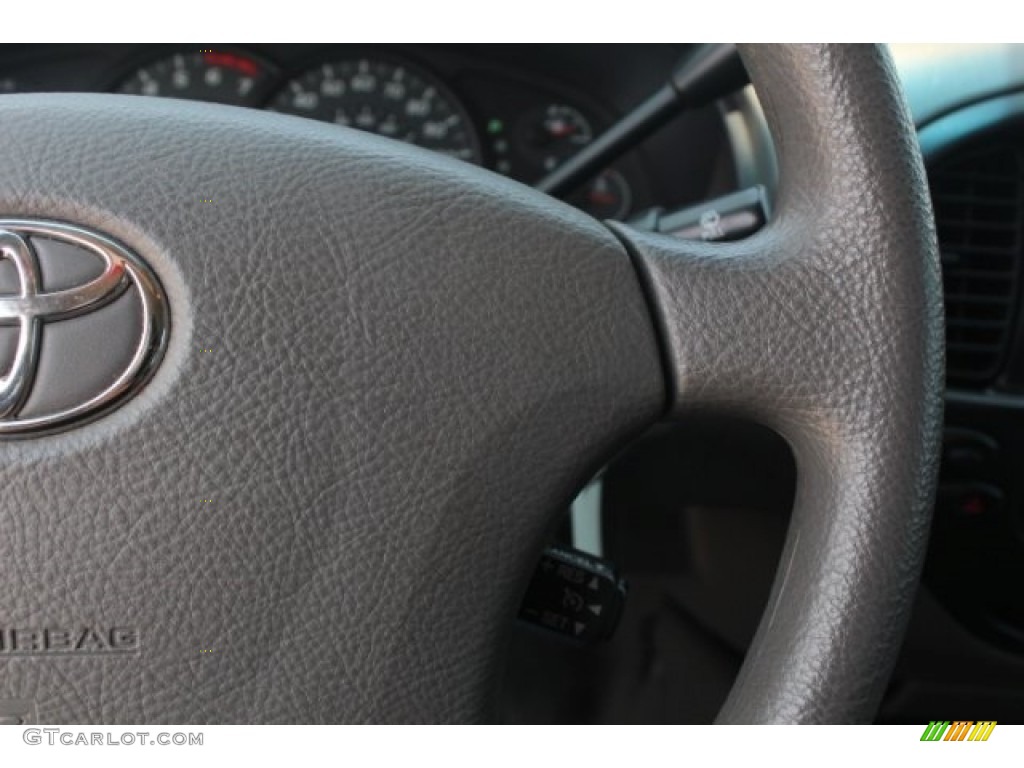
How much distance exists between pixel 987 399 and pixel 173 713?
0.93 m

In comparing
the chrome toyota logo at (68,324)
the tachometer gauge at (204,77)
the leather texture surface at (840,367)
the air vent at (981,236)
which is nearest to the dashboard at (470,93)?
the tachometer gauge at (204,77)

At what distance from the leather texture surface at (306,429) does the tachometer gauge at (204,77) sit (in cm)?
81

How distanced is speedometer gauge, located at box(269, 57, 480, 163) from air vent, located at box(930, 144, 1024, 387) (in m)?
0.54

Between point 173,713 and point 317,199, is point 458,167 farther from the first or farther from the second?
point 173,713

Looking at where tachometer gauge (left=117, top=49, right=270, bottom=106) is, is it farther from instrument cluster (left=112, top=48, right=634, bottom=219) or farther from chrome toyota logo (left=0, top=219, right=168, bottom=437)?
chrome toyota logo (left=0, top=219, right=168, bottom=437)

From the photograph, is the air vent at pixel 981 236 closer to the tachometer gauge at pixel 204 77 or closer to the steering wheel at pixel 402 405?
the steering wheel at pixel 402 405

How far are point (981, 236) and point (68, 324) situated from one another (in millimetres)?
942

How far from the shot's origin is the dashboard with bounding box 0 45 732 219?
144 cm

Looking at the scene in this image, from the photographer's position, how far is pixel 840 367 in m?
0.65

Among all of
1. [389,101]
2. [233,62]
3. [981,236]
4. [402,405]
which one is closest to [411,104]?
[389,101]

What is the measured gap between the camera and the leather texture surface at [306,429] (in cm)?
61

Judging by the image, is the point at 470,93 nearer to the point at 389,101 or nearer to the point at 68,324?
the point at 389,101

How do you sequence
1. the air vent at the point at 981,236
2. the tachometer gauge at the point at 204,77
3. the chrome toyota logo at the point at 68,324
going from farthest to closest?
the tachometer gauge at the point at 204,77 → the air vent at the point at 981,236 → the chrome toyota logo at the point at 68,324

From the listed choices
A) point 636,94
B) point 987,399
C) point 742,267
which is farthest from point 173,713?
point 636,94
